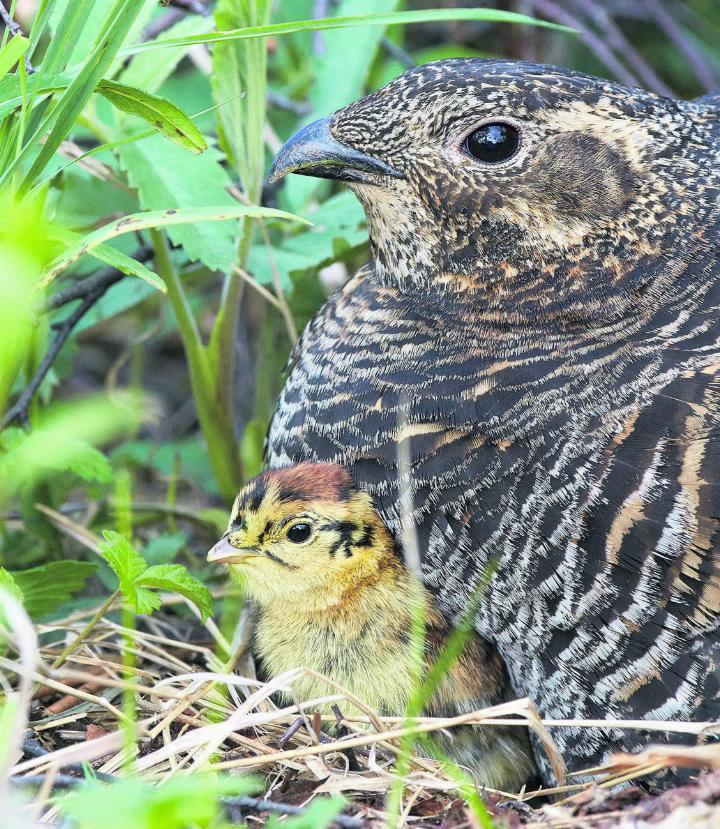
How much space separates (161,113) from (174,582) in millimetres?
1020

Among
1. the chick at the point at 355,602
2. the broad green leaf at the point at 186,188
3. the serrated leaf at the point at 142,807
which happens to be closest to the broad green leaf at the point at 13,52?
the broad green leaf at the point at 186,188

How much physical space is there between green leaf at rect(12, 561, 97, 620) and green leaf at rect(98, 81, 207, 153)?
3.59ft

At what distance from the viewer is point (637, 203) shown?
2.58m

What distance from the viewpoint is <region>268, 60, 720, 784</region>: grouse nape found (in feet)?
7.61

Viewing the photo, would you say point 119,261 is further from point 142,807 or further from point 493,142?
point 142,807

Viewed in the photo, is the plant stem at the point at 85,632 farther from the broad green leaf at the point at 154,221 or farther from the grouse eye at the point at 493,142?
the grouse eye at the point at 493,142

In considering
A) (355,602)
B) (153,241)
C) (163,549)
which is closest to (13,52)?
(153,241)

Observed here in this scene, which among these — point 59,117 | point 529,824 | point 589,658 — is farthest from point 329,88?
point 529,824

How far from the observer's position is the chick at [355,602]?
247cm

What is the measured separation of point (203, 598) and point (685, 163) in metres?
1.55

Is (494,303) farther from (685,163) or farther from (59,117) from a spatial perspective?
(59,117)

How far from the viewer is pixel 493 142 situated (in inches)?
100

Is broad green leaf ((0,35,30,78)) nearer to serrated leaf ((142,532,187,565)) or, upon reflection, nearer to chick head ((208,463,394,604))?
chick head ((208,463,394,604))

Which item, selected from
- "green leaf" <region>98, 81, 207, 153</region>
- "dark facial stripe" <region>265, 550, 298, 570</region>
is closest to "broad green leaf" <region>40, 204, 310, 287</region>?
"green leaf" <region>98, 81, 207, 153</region>
